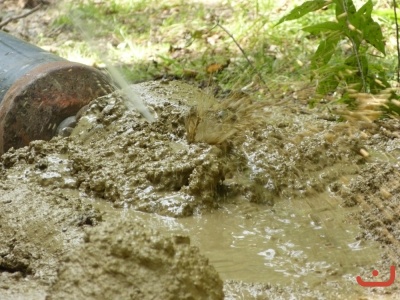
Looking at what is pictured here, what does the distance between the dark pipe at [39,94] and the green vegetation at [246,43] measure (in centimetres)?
118

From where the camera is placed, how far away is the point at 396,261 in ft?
8.57

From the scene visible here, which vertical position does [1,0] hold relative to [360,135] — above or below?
above

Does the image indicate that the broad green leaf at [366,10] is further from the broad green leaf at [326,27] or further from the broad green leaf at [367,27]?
the broad green leaf at [326,27]

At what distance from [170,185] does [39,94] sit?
1067 millimetres

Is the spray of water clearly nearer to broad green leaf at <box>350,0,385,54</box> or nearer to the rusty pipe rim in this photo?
the rusty pipe rim

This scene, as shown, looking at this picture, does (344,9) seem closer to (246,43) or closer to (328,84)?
(328,84)

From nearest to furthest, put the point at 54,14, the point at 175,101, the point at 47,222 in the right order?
the point at 47,222, the point at 175,101, the point at 54,14

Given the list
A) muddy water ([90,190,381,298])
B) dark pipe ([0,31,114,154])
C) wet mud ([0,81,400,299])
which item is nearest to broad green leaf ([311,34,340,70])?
wet mud ([0,81,400,299])

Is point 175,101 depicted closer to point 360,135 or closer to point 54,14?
point 360,135

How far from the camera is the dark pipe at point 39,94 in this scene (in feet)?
12.6

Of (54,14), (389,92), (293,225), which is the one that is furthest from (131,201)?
(54,14)

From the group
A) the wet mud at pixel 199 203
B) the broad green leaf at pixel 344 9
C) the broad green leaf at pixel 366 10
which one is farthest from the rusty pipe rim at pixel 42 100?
the broad green leaf at pixel 366 10

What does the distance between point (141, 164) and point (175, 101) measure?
0.60 metres

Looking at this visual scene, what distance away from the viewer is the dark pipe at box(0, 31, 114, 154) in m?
3.84
